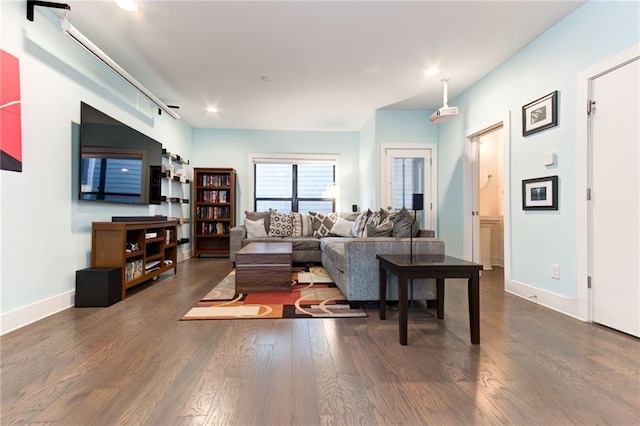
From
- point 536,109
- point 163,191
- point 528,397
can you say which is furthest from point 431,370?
point 163,191

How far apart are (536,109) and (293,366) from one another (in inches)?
125

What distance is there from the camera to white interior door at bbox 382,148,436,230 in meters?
5.09

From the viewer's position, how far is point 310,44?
300 cm

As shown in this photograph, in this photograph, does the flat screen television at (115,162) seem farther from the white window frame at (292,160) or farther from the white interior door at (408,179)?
the white interior door at (408,179)

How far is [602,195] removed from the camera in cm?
230

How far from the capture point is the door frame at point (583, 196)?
2396 millimetres

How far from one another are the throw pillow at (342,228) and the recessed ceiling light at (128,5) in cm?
381

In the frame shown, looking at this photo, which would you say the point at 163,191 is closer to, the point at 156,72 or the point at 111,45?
the point at 156,72

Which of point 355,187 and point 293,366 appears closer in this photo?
point 293,366

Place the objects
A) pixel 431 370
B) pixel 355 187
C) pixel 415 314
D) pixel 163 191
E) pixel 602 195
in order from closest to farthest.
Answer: pixel 431 370 < pixel 602 195 < pixel 415 314 < pixel 163 191 < pixel 355 187

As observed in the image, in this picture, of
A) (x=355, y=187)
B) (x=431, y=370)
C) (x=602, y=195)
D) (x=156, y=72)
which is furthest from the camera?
(x=355, y=187)

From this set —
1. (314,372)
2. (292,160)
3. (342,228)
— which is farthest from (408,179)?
(314,372)

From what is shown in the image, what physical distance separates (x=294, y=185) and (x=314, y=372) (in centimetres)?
507

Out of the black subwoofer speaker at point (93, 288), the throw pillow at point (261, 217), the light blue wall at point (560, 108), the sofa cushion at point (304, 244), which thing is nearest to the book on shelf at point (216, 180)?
the throw pillow at point (261, 217)
